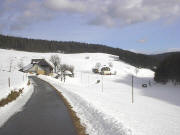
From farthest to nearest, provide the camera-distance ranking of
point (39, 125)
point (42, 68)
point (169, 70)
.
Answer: point (42, 68), point (169, 70), point (39, 125)

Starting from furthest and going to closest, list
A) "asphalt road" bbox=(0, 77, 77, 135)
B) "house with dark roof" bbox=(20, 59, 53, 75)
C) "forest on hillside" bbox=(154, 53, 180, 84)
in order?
"house with dark roof" bbox=(20, 59, 53, 75) → "forest on hillside" bbox=(154, 53, 180, 84) → "asphalt road" bbox=(0, 77, 77, 135)

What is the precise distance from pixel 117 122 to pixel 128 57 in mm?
191714

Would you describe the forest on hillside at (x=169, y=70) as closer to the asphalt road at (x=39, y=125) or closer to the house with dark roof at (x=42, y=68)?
the asphalt road at (x=39, y=125)

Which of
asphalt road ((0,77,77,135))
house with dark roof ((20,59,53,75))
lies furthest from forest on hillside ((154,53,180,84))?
house with dark roof ((20,59,53,75))

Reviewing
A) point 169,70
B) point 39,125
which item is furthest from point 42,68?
point 39,125

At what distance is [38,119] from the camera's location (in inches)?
442

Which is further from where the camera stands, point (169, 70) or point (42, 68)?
point (42, 68)

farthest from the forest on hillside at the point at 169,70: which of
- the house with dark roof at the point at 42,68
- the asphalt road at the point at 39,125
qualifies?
the house with dark roof at the point at 42,68

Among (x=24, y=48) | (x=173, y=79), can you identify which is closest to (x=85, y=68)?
A: (x=24, y=48)

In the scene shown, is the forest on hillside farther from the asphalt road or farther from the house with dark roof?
the house with dark roof

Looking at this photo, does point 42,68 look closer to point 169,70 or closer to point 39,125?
point 169,70

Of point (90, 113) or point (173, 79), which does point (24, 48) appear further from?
point (90, 113)

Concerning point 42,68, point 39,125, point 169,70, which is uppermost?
point 42,68

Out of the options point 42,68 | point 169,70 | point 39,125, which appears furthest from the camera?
point 42,68
